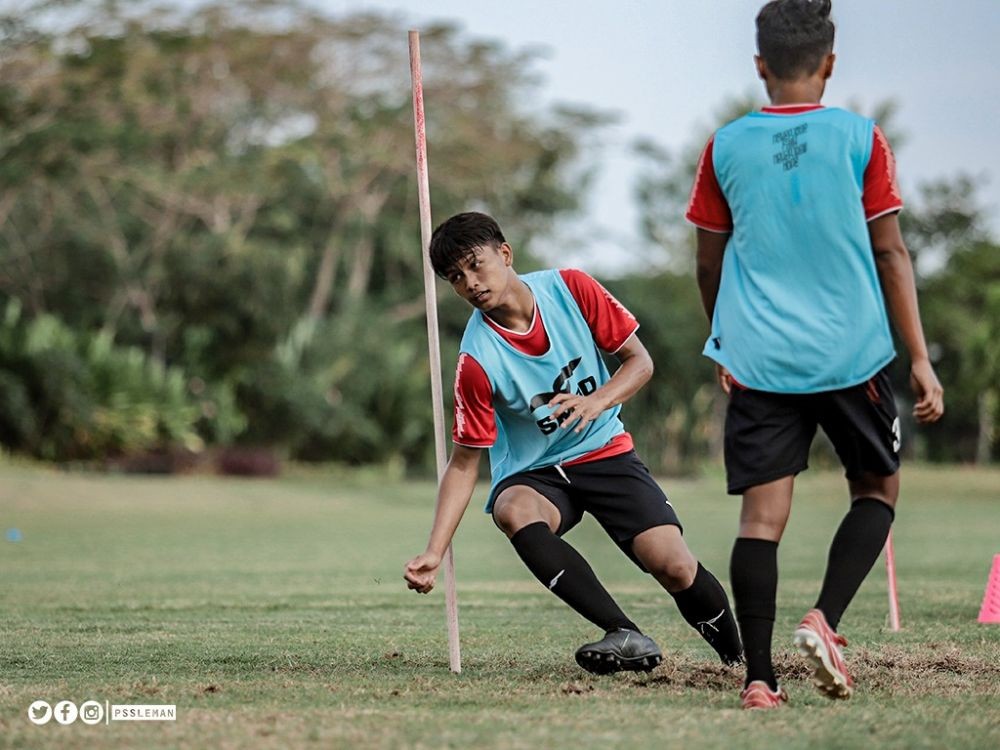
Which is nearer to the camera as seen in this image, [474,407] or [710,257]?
[710,257]

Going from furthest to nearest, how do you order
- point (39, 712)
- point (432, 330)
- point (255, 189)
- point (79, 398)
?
point (255, 189), point (79, 398), point (432, 330), point (39, 712)

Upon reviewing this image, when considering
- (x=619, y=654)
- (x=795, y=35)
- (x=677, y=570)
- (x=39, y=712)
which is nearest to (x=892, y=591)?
(x=677, y=570)

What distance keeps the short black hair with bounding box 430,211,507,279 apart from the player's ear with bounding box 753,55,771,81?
1.12 m

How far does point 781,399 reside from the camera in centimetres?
483

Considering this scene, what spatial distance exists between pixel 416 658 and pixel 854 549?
200 cm

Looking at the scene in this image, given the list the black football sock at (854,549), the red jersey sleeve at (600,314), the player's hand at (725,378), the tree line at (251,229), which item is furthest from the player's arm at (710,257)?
the tree line at (251,229)

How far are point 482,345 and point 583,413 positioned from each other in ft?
Result: 1.47

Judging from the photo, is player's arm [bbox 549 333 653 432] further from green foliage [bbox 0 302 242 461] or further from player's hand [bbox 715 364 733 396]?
green foliage [bbox 0 302 242 461]

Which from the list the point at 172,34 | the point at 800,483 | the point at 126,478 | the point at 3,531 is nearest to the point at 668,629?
the point at 3,531

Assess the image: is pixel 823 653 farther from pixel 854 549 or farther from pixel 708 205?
pixel 708 205

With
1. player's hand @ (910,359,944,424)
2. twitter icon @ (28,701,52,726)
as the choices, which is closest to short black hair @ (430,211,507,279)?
player's hand @ (910,359,944,424)

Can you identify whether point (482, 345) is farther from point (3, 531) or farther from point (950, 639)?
point (3, 531)

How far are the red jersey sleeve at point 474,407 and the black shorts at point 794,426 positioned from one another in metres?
1.10

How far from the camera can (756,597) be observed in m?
4.86
